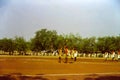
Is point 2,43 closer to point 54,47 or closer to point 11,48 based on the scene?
point 11,48

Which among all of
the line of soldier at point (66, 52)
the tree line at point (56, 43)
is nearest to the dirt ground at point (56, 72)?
the line of soldier at point (66, 52)

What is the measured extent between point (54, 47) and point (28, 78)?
3097 inches

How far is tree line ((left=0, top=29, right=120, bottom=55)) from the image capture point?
299 feet

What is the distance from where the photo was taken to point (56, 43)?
91.3 meters

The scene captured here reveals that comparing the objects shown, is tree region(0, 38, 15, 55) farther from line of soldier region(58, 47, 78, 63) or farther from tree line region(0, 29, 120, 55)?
line of soldier region(58, 47, 78, 63)

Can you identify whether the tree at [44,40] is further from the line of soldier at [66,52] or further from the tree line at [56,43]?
the line of soldier at [66,52]

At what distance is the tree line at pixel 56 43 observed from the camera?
91000mm

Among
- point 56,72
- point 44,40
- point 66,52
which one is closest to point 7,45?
point 44,40

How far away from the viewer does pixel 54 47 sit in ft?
305

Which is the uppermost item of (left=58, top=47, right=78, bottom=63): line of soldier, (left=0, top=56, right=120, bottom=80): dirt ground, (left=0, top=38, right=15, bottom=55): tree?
(left=0, top=38, right=15, bottom=55): tree

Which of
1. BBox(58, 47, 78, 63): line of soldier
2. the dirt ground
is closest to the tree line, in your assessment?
BBox(58, 47, 78, 63): line of soldier

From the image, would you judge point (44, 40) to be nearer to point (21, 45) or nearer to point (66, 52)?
point (21, 45)

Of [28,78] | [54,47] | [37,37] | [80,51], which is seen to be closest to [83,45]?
[80,51]

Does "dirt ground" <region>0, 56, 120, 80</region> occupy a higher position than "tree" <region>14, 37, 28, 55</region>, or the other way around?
"tree" <region>14, 37, 28, 55</region>
